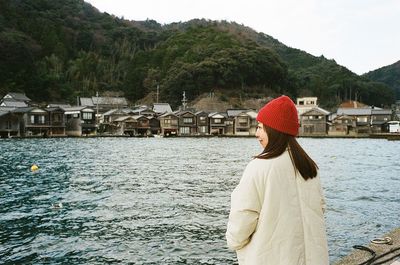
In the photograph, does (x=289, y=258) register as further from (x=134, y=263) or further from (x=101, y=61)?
(x=101, y=61)

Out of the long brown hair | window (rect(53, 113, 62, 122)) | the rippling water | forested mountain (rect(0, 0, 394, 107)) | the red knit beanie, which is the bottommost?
the rippling water

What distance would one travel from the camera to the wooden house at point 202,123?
7562 cm

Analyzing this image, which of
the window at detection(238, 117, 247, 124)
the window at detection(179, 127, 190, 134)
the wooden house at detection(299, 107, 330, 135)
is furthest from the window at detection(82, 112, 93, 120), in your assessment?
the wooden house at detection(299, 107, 330, 135)

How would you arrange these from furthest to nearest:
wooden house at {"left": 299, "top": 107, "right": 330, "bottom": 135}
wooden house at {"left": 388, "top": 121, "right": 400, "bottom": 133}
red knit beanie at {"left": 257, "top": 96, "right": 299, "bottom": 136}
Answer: wooden house at {"left": 388, "top": 121, "right": 400, "bottom": 133} < wooden house at {"left": 299, "top": 107, "right": 330, "bottom": 135} < red knit beanie at {"left": 257, "top": 96, "right": 299, "bottom": 136}

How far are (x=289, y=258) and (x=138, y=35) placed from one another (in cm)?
14182

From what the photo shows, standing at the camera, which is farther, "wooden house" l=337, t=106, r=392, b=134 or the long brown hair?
"wooden house" l=337, t=106, r=392, b=134

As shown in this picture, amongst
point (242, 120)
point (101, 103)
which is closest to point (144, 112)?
point (101, 103)

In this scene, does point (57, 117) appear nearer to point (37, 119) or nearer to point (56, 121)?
point (56, 121)

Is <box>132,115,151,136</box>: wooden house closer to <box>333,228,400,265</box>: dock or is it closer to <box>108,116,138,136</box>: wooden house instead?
<box>108,116,138,136</box>: wooden house

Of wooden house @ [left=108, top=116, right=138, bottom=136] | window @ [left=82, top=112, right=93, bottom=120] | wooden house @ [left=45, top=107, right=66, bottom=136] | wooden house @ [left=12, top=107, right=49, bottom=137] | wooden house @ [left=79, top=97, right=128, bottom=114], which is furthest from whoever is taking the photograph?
wooden house @ [left=79, top=97, right=128, bottom=114]

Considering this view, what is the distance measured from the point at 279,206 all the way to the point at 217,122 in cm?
7368

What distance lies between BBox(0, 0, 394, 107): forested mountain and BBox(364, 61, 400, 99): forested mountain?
24774 mm

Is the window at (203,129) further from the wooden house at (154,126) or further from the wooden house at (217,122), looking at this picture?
the wooden house at (154,126)

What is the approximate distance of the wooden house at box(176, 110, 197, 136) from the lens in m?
74.8
